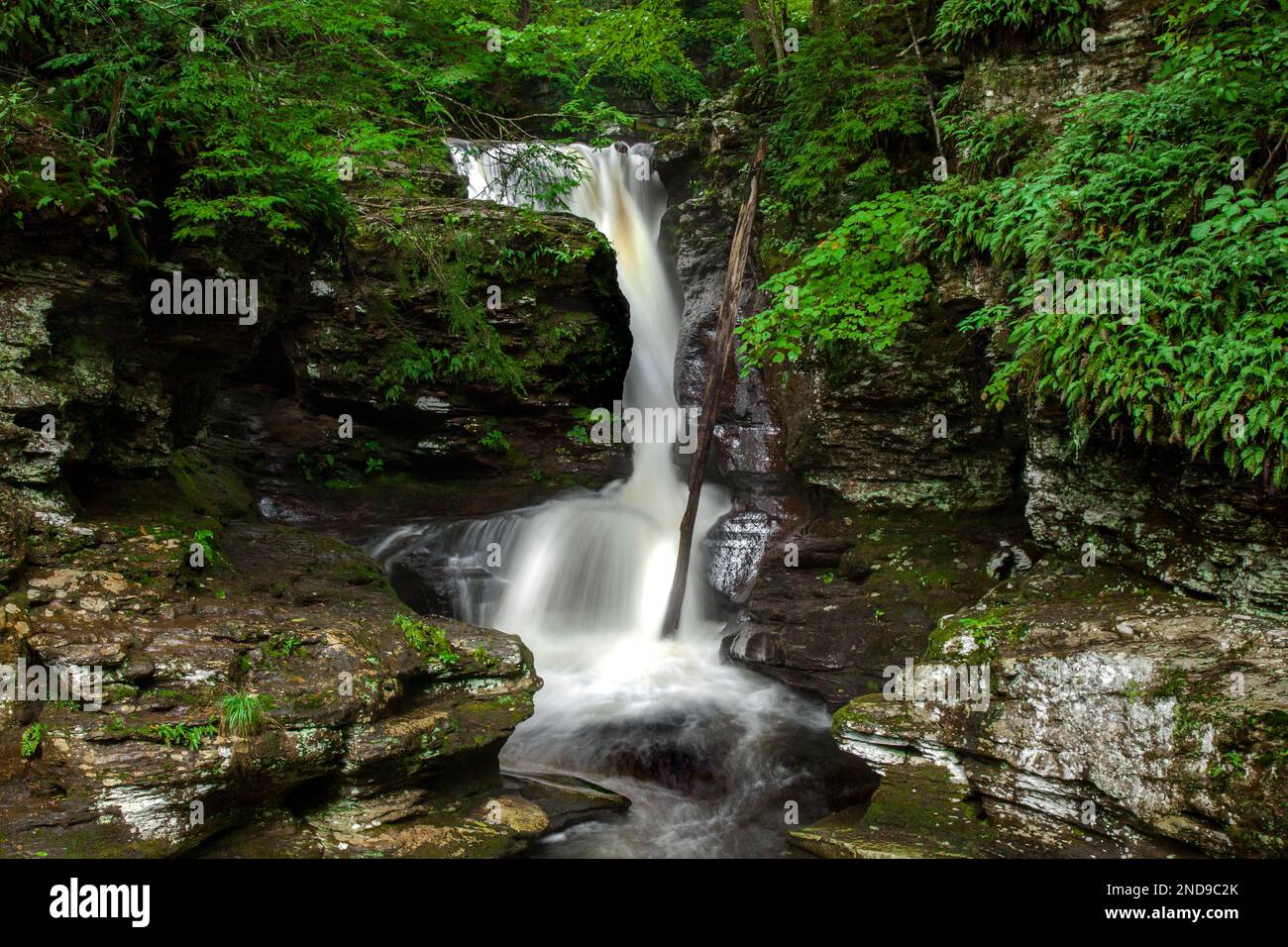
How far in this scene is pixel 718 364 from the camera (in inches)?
456

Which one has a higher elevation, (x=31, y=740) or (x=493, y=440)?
(x=493, y=440)

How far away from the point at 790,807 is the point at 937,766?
165cm

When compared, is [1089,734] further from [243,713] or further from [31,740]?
[31,740]

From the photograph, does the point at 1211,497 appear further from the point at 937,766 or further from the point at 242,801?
the point at 242,801

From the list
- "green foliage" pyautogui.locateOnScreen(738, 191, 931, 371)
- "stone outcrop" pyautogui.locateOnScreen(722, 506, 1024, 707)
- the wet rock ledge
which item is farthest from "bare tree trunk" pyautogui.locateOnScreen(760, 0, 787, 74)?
the wet rock ledge

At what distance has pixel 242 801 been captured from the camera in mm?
5215

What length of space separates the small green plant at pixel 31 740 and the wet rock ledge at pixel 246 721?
0.01 m

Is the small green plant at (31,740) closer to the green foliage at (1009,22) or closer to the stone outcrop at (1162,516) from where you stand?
the stone outcrop at (1162,516)

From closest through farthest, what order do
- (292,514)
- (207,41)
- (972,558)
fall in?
(207,41), (972,558), (292,514)

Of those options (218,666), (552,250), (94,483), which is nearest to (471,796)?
(218,666)

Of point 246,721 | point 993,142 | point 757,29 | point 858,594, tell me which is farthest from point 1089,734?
point 757,29

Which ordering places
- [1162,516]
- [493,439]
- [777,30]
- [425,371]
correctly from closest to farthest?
[1162,516], [425,371], [777,30], [493,439]

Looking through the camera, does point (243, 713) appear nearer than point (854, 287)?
Yes

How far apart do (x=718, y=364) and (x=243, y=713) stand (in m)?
8.06
